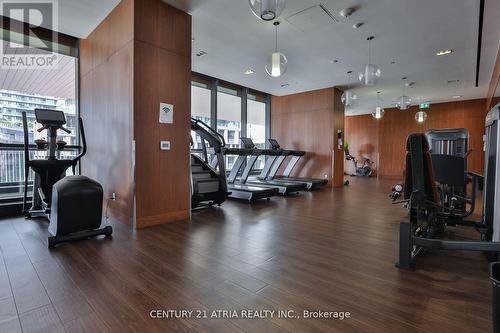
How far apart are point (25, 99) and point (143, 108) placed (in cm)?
288

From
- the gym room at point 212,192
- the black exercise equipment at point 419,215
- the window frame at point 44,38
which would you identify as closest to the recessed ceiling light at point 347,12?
the gym room at point 212,192

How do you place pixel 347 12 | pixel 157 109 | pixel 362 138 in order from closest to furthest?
pixel 157 109
pixel 347 12
pixel 362 138

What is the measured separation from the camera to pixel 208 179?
5008mm

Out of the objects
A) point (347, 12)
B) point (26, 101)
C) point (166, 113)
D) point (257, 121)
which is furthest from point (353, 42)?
point (26, 101)

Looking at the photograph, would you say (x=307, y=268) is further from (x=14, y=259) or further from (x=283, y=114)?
(x=283, y=114)

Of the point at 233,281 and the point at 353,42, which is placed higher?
the point at 353,42

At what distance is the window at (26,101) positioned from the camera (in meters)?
4.46

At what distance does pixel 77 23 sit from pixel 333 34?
15.1ft

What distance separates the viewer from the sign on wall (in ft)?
12.8

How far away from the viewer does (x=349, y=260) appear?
2584 millimetres

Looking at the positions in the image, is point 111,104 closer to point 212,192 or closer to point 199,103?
point 212,192

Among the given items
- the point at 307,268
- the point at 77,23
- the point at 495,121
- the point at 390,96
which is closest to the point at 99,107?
the point at 77,23

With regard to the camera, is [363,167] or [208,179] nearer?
[208,179]

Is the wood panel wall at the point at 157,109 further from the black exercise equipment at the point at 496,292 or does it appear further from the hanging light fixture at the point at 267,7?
the black exercise equipment at the point at 496,292
